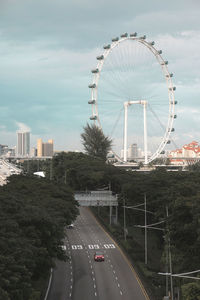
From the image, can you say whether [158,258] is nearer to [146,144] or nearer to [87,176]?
[87,176]

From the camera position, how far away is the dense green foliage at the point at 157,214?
48.7 meters

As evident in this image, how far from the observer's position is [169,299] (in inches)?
1811

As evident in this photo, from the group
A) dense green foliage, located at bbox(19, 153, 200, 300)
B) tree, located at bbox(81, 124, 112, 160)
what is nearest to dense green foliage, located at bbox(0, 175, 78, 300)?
dense green foliage, located at bbox(19, 153, 200, 300)

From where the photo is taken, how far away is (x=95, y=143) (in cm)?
15788

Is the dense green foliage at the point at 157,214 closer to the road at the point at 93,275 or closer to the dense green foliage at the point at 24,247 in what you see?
the road at the point at 93,275

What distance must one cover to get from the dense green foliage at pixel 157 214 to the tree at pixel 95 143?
15.9 metres

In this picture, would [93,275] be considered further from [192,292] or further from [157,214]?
[192,292]

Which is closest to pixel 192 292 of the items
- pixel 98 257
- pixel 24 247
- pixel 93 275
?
pixel 24 247

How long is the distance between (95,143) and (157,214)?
3632 inches

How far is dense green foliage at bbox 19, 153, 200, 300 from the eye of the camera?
1916 inches

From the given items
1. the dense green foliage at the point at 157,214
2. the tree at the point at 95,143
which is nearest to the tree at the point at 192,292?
the dense green foliage at the point at 157,214

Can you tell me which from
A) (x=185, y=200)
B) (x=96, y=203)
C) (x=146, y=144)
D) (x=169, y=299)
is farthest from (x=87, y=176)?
(x=169, y=299)

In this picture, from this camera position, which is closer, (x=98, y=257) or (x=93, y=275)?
(x=93, y=275)

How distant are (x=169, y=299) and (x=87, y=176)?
64572 mm
